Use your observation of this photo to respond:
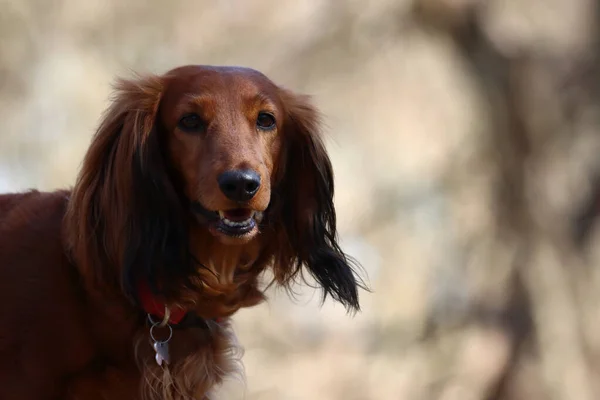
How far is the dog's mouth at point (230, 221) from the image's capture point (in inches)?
87.4

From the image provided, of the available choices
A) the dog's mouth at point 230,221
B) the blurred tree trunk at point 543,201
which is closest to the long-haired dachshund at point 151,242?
the dog's mouth at point 230,221

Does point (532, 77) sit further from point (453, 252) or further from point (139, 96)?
point (139, 96)

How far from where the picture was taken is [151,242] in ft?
7.47

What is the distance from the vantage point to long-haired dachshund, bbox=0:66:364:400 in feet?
7.26

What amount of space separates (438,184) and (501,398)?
4.67ft

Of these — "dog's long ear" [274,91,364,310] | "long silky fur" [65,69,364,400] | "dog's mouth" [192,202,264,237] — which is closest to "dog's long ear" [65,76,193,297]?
"long silky fur" [65,69,364,400]

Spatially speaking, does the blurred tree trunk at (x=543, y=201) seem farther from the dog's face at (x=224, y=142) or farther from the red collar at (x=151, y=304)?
the red collar at (x=151, y=304)

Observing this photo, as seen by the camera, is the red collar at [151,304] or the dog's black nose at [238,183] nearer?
the dog's black nose at [238,183]

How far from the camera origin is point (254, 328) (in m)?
5.05

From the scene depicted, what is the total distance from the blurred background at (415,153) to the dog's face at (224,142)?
2563 millimetres

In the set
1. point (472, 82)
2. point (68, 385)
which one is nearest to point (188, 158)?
point (68, 385)

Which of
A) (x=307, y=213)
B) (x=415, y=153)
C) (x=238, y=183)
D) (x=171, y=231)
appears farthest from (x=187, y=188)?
(x=415, y=153)

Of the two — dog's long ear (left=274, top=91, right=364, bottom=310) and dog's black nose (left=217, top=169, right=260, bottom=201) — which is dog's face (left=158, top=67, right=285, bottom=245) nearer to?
dog's black nose (left=217, top=169, right=260, bottom=201)

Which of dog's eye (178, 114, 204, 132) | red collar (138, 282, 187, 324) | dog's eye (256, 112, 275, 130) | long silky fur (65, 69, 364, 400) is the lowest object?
red collar (138, 282, 187, 324)
